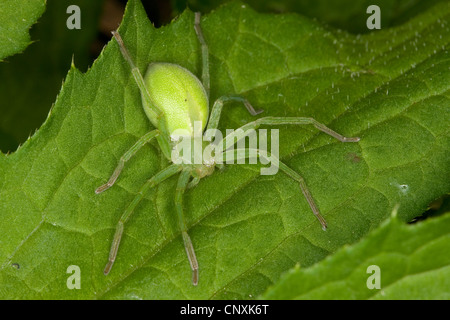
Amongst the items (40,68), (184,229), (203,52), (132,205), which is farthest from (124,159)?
(40,68)

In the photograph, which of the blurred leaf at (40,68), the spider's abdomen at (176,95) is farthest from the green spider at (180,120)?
the blurred leaf at (40,68)

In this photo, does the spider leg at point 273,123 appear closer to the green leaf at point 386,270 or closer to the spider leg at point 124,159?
the spider leg at point 124,159

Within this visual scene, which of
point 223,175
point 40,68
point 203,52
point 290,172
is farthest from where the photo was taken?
point 40,68

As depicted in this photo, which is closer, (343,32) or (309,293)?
(309,293)

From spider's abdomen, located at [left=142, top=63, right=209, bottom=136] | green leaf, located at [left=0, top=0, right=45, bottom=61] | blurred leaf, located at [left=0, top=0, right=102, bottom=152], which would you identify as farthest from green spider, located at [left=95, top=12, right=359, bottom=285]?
blurred leaf, located at [left=0, top=0, right=102, bottom=152]

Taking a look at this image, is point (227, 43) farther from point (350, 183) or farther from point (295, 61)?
point (350, 183)

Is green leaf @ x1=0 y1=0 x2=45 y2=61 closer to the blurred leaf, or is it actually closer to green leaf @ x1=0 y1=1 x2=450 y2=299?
green leaf @ x1=0 y1=1 x2=450 y2=299

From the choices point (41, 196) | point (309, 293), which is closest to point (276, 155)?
point (309, 293)

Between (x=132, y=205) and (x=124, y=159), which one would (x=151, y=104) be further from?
(x=132, y=205)
